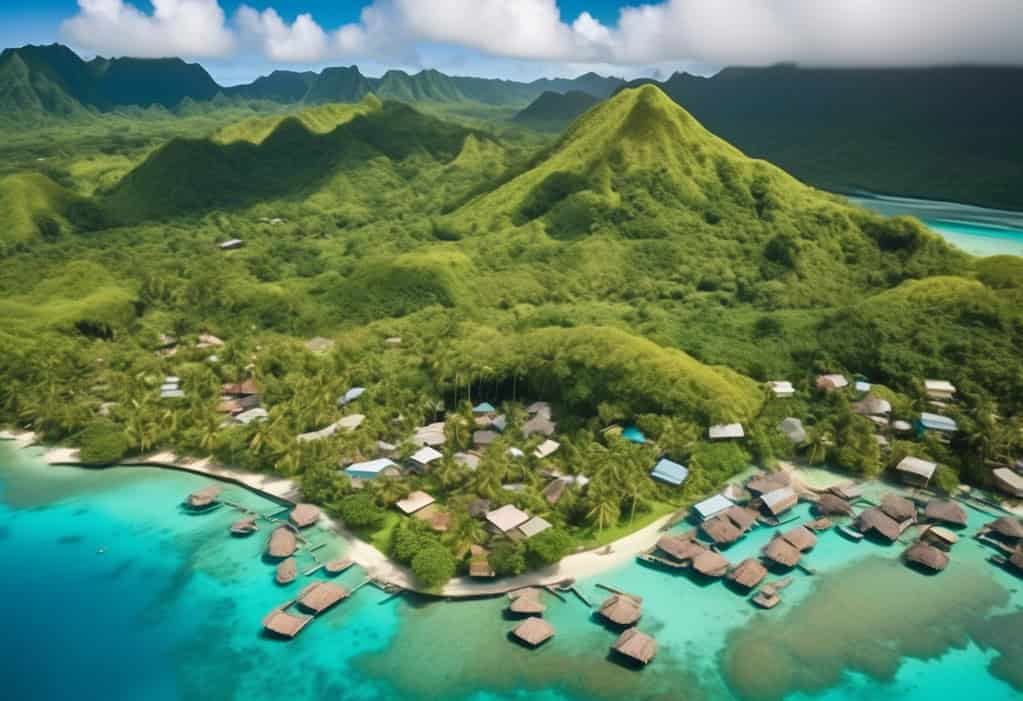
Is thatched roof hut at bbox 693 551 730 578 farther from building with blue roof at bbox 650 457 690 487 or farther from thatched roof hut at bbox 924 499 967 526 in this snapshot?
thatched roof hut at bbox 924 499 967 526

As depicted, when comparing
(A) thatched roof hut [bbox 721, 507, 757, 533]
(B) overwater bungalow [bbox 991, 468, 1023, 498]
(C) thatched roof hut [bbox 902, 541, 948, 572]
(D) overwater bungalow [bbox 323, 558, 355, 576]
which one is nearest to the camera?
(D) overwater bungalow [bbox 323, 558, 355, 576]

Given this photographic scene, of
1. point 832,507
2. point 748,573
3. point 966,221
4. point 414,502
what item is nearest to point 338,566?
point 414,502

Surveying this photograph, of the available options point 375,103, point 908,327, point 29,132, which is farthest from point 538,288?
Result: point 29,132

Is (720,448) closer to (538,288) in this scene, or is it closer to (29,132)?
(538,288)

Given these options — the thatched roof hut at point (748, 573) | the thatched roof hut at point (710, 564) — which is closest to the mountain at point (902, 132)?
the thatched roof hut at point (748, 573)

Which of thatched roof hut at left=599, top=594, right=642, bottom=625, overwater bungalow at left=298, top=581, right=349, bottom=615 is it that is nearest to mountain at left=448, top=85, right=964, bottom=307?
thatched roof hut at left=599, top=594, right=642, bottom=625

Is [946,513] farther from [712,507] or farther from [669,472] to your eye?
[669,472]
